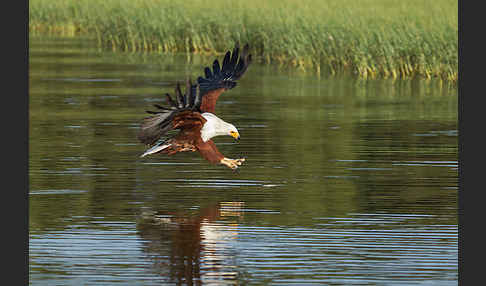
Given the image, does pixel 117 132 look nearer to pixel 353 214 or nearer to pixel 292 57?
pixel 353 214

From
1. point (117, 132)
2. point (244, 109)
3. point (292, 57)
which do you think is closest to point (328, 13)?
point (292, 57)

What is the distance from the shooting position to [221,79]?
15.3m

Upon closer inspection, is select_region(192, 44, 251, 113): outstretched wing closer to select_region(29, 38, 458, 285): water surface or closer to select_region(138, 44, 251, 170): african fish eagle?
select_region(138, 44, 251, 170): african fish eagle

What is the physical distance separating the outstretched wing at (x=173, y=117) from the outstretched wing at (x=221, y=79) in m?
0.92

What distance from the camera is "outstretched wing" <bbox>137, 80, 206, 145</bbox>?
12242 mm

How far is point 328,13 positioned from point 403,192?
2077 centimetres

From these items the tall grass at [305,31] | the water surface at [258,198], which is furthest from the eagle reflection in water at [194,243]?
the tall grass at [305,31]

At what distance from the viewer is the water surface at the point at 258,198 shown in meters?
10.4

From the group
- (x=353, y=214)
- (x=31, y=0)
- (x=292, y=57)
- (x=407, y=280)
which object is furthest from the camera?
(x=31, y=0)

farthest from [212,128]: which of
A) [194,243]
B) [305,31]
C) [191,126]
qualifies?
[305,31]

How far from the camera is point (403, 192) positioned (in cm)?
1412

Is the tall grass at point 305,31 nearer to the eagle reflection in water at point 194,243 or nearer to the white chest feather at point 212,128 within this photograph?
the white chest feather at point 212,128

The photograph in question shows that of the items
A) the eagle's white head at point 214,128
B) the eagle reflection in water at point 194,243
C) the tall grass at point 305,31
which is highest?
the tall grass at point 305,31

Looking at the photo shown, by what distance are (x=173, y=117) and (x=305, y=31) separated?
61.6 feet
